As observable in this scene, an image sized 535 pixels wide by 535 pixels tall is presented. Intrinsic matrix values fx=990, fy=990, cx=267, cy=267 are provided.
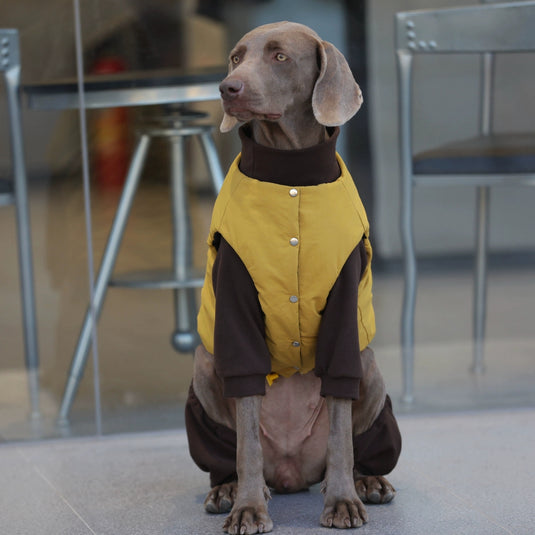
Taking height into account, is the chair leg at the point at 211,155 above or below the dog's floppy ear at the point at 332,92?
below

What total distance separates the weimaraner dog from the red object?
769 mm

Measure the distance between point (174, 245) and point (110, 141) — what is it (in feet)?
1.18

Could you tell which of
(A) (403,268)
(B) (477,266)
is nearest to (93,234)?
(A) (403,268)

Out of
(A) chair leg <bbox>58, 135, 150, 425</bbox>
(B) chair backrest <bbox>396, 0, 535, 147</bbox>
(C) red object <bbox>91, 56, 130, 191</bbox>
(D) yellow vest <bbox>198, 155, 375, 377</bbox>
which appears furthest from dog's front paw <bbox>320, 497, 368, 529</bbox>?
(B) chair backrest <bbox>396, 0, 535, 147</bbox>

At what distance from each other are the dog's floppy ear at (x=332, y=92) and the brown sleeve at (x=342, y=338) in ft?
0.91

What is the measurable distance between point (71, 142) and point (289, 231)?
104 cm

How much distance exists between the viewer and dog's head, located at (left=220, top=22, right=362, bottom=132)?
1929 mm

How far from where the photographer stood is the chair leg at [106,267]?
113 inches

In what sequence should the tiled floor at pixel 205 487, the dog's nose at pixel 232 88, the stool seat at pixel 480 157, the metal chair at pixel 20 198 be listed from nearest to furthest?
the dog's nose at pixel 232 88, the tiled floor at pixel 205 487, the metal chair at pixel 20 198, the stool seat at pixel 480 157

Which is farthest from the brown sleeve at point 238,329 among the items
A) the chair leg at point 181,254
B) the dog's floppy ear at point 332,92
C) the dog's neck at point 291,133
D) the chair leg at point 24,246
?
the chair leg at point 24,246

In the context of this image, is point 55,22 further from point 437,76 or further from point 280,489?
point 280,489

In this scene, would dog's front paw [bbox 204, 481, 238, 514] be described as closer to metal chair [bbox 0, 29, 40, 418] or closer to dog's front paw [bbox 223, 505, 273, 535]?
dog's front paw [bbox 223, 505, 273, 535]

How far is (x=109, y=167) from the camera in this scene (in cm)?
287

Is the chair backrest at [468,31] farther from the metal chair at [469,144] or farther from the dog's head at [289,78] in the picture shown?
the dog's head at [289,78]
